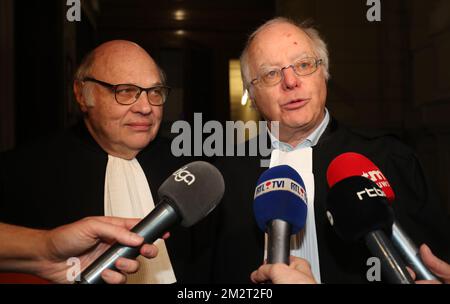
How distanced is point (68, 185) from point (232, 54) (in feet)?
10.1

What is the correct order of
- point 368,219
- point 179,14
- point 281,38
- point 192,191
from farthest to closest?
point 179,14, point 281,38, point 192,191, point 368,219

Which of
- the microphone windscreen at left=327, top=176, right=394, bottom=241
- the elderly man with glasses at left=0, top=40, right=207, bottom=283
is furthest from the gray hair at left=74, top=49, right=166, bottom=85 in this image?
the microphone windscreen at left=327, top=176, right=394, bottom=241

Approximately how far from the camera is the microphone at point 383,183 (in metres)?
0.85

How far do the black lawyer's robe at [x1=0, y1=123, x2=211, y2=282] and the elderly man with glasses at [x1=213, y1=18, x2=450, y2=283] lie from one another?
123 millimetres

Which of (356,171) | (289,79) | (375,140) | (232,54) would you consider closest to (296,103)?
(289,79)

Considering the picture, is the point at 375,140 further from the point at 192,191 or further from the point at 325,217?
the point at 192,191

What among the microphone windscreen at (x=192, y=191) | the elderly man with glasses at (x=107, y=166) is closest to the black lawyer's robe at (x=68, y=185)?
the elderly man with glasses at (x=107, y=166)

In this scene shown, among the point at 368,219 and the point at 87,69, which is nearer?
the point at 368,219

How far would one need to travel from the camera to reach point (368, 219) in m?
0.83

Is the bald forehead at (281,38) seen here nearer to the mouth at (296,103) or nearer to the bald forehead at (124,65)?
the mouth at (296,103)

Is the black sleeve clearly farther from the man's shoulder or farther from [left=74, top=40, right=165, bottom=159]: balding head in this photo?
[left=74, top=40, right=165, bottom=159]: balding head

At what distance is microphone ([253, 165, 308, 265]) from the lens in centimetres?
Result: 83
